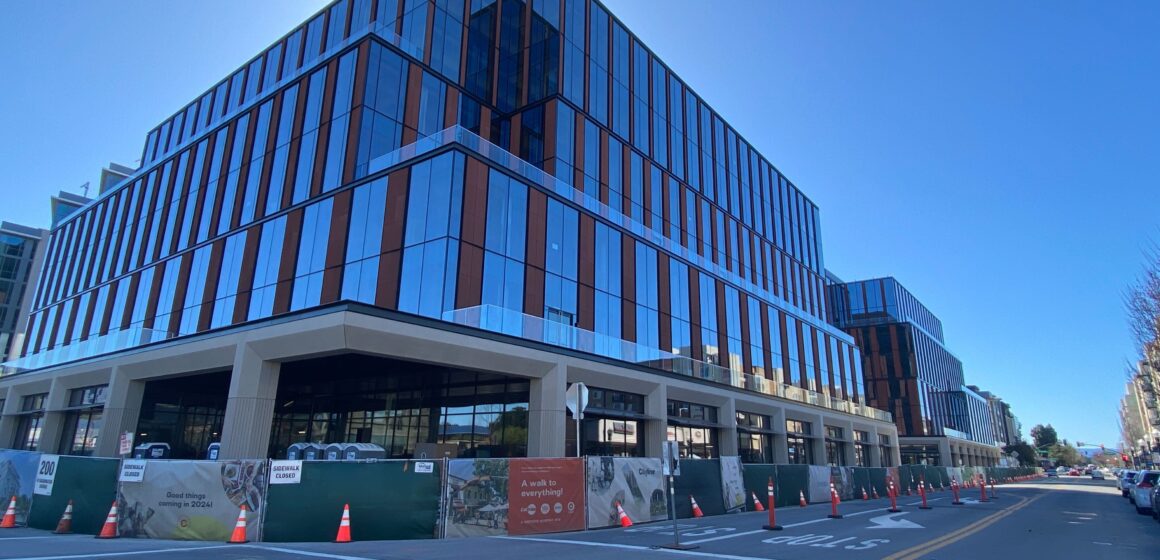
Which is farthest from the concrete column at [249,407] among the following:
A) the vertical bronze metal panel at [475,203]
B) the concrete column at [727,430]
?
the concrete column at [727,430]

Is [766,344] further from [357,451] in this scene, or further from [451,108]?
[357,451]

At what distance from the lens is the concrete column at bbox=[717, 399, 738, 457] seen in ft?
105

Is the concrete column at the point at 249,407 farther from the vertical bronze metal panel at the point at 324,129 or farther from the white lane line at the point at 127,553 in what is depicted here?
the vertical bronze metal panel at the point at 324,129

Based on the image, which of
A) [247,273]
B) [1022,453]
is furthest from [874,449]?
[1022,453]

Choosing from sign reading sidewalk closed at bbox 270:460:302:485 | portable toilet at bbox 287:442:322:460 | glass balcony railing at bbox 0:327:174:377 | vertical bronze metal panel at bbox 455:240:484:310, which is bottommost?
sign reading sidewalk closed at bbox 270:460:302:485

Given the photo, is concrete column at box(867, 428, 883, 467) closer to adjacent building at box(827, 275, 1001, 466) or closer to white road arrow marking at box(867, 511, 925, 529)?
adjacent building at box(827, 275, 1001, 466)

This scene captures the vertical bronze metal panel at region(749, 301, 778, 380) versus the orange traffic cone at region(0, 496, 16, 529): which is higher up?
the vertical bronze metal panel at region(749, 301, 778, 380)

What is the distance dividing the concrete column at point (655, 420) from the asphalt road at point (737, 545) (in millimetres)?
8897

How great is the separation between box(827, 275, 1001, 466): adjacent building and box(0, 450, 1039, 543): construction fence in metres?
63.0

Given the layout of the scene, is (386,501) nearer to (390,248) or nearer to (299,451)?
A: (299,451)

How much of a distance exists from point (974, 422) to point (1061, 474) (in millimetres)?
28885

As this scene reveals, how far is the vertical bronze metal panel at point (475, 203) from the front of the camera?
22609mm

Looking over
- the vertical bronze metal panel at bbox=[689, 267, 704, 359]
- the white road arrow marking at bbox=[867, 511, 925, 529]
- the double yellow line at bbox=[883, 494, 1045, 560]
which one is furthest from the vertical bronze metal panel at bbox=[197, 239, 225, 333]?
the double yellow line at bbox=[883, 494, 1045, 560]

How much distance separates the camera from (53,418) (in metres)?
28.8
